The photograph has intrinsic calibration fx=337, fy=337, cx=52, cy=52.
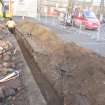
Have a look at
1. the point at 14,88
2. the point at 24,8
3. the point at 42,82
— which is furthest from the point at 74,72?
the point at 24,8

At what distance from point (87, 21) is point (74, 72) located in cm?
1143

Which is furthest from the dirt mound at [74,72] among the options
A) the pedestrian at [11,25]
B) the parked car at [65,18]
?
the parked car at [65,18]

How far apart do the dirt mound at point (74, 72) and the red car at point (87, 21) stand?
4597 mm

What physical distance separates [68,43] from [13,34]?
7.25 m

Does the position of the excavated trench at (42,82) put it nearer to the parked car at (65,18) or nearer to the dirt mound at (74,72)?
the dirt mound at (74,72)

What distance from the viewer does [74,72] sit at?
1033cm

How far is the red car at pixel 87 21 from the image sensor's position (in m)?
19.1

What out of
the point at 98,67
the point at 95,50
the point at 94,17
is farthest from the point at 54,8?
the point at 98,67

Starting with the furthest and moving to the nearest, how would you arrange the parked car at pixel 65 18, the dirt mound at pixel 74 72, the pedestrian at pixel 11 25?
the parked car at pixel 65 18
the pedestrian at pixel 11 25
the dirt mound at pixel 74 72

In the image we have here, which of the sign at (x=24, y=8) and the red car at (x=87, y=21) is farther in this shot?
the sign at (x=24, y=8)

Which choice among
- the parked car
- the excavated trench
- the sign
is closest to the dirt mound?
the excavated trench

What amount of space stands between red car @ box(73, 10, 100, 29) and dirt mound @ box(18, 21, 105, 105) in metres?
4.60

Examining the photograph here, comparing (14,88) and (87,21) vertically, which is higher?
(87,21)

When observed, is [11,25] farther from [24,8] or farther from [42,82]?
[42,82]
